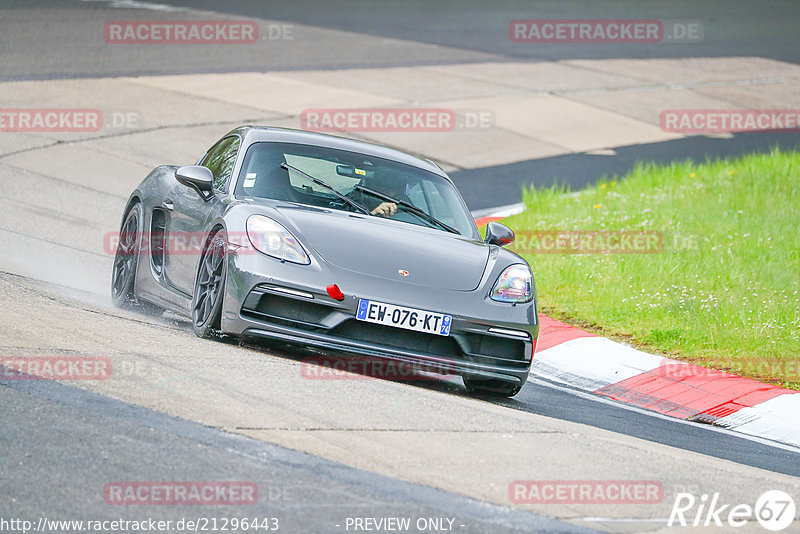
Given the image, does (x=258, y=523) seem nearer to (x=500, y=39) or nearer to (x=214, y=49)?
(x=214, y=49)

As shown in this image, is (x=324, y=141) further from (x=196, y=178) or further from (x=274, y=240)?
(x=274, y=240)

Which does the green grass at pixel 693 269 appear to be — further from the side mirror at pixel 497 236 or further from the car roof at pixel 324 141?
the car roof at pixel 324 141

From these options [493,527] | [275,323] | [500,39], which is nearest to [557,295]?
[275,323]

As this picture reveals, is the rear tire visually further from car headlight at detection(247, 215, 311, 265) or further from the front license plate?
car headlight at detection(247, 215, 311, 265)

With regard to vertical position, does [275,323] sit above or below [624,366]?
above

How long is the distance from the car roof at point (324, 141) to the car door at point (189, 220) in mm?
123

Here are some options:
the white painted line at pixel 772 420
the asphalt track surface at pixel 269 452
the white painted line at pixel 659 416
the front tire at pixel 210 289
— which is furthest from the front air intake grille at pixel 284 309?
the white painted line at pixel 772 420

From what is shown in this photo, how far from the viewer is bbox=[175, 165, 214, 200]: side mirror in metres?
7.56

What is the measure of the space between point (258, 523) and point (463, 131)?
1392 cm

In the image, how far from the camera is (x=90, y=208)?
1240 centimetres

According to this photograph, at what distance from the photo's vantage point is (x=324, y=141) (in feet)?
26.9

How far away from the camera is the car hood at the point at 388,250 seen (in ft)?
22.3

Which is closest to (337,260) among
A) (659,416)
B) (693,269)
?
(659,416)

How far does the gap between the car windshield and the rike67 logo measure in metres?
3.11
